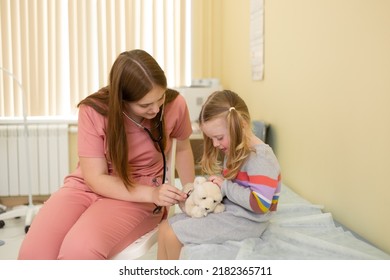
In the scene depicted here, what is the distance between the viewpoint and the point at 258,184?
1182 millimetres

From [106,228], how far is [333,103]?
0.96 metres

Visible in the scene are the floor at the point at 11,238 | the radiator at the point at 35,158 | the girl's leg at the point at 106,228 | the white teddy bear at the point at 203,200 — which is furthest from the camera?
the radiator at the point at 35,158

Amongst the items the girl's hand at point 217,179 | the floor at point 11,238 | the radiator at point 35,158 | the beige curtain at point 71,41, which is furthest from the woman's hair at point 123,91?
the beige curtain at point 71,41

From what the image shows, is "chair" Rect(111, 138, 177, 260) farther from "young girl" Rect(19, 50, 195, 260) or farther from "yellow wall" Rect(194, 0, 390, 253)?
"yellow wall" Rect(194, 0, 390, 253)

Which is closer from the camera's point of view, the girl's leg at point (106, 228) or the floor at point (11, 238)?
the girl's leg at point (106, 228)

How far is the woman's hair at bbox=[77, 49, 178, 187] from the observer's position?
3.92ft

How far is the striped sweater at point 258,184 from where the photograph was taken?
118cm

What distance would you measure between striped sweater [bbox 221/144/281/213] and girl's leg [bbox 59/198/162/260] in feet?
0.93

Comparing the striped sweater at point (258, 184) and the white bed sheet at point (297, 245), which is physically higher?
the striped sweater at point (258, 184)

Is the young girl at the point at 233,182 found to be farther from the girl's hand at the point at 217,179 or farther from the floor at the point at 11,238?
the floor at the point at 11,238

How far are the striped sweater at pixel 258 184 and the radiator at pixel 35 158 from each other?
2.02 meters

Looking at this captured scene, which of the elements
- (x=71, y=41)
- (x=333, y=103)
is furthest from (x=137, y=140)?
(x=71, y=41)
